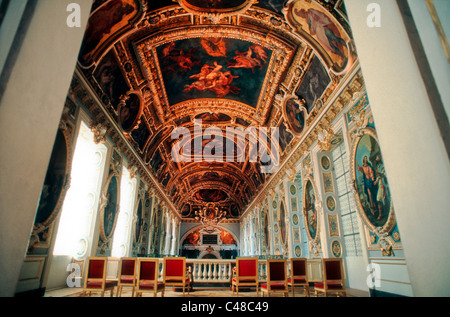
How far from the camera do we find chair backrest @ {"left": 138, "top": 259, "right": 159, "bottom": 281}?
5.71 meters

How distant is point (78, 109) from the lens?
6891mm

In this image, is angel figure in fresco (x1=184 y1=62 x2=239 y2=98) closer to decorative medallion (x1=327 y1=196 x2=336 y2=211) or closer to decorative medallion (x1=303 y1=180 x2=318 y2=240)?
decorative medallion (x1=303 y1=180 x2=318 y2=240)

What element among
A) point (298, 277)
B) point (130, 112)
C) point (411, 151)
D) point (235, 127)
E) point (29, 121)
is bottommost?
point (298, 277)

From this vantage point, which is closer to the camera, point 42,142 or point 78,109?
point 42,142

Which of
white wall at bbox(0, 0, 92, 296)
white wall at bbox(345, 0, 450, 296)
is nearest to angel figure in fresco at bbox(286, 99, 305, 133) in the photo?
white wall at bbox(345, 0, 450, 296)

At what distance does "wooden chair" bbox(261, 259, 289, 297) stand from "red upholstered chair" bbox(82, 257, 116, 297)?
12.3 ft

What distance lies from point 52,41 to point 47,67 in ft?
0.93

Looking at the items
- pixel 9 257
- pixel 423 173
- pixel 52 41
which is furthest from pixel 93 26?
pixel 423 173

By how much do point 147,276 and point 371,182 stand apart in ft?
18.7

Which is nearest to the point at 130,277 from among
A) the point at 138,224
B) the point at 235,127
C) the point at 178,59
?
the point at 138,224

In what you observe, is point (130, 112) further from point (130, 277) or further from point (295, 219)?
point (295, 219)

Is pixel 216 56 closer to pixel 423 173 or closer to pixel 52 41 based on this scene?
pixel 52 41

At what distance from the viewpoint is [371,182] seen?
566 centimetres
